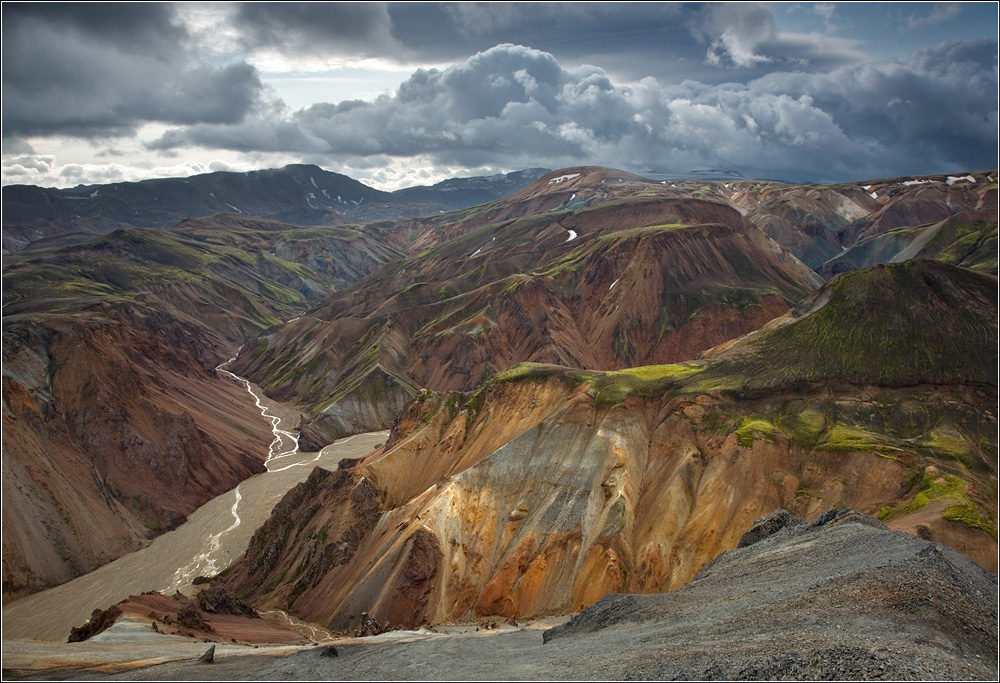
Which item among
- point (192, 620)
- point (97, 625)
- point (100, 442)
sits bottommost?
point (100, 442)

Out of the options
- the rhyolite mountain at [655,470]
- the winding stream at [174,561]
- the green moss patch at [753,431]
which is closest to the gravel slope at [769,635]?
the rhyolite mountain at [655,470]

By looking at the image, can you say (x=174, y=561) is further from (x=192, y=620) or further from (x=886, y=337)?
(x=886, y=337)

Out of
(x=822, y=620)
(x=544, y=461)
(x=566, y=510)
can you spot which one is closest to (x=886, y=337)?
(x=544, y=461)

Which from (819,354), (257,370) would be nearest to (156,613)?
(819,354)

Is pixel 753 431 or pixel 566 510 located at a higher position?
pixel 753 431

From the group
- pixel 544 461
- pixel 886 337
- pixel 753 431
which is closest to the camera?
pixel 753 431

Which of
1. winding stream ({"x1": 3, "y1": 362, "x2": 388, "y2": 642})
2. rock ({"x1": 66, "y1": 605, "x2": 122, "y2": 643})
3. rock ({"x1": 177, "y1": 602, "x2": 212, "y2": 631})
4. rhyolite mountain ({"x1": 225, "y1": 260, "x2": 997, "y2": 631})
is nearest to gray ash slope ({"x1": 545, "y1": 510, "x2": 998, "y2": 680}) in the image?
rhyolite mountain ({"x1": 225, "y1": 260, "x2": 997, "y2": 631})

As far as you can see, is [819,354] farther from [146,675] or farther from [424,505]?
[146,675]

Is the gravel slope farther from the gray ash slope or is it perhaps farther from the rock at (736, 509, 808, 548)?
the rock at (736, 509, 808, 548)
